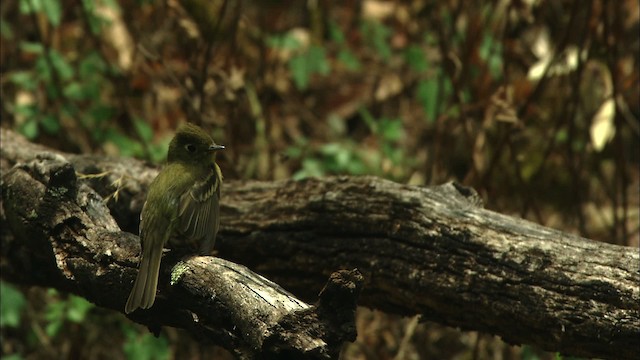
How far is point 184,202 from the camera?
153 inches

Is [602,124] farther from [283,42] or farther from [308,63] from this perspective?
[283,42]

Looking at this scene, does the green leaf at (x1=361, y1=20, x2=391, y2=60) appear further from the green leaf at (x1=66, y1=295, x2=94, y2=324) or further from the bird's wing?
the bird's wing

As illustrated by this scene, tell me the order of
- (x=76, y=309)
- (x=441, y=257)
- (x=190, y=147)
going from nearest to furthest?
(x=441, y=257) → (x=190, y=147) → (x=76, y=309)

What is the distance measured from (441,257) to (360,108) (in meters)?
3.09

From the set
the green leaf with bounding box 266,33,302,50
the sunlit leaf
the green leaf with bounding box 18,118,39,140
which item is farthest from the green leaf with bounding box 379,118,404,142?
the green leaf with bounding box 18,118,39,140

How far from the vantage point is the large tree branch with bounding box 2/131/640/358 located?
3.51 meters

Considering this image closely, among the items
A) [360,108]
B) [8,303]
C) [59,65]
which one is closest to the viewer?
[8,303]

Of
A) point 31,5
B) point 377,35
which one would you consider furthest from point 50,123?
point 377,35

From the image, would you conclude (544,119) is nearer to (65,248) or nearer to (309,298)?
(309,298)

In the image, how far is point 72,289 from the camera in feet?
12.9

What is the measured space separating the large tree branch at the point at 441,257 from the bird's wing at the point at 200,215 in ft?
0.97

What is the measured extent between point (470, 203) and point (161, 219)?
118 cm

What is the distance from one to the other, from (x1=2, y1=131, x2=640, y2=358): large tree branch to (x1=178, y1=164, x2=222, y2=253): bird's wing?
0.30m

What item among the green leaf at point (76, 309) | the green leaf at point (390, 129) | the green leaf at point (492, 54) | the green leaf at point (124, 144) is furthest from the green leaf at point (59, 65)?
the green leaf at point (492, 54)
